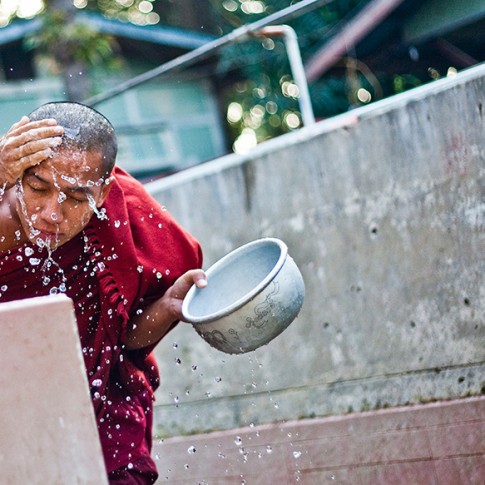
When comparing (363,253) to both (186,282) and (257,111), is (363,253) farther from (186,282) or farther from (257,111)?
(257,111)

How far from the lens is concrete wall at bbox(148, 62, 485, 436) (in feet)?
13.0

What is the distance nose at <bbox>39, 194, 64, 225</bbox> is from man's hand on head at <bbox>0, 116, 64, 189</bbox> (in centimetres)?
12

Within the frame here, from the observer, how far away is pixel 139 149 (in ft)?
50.0

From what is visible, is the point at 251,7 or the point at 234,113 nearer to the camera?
the point at 251,7

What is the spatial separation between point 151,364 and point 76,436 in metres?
1.81

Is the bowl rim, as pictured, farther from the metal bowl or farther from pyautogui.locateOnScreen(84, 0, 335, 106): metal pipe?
pyautogui.locateOnScreen(84, 0, 335, 106): metal pipe

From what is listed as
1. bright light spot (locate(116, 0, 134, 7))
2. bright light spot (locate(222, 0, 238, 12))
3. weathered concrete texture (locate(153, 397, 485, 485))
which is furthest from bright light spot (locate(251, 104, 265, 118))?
weathered concrete texture (locate(153, 397, 485, 485))

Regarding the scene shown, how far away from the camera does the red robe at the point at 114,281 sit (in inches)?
130

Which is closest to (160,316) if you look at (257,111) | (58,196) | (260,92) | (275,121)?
(58,196)

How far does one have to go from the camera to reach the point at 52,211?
9.86 feet

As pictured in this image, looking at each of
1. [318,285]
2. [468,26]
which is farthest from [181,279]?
[468,26]

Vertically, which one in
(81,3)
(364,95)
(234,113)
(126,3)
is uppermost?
(364,95)

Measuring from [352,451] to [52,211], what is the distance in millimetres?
1876

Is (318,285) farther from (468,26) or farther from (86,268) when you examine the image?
(468,26)
